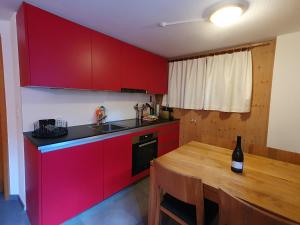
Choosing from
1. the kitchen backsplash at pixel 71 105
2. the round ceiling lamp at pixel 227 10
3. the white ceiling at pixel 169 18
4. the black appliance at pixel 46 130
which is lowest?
the black appliance at pixel 46 130

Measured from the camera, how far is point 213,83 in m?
2.47

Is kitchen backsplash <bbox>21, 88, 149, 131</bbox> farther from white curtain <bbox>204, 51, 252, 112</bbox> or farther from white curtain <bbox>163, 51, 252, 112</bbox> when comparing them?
white curtain <bbox>204, 51, 252, 112</bbox>

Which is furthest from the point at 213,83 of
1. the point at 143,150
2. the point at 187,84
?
the point at 143,150

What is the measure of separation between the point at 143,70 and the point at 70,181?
1809mm

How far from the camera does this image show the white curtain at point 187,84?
261cm

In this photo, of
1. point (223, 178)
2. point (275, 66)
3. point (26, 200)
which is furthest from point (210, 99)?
point (26, 200)

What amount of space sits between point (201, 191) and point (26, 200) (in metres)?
1.83

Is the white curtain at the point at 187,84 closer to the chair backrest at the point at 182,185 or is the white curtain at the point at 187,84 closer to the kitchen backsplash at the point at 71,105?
the kitchen backsplash at the point at 71,105

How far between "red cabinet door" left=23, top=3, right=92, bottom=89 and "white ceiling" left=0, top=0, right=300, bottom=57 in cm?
10

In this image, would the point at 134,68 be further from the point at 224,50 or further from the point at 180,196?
the point at 180,196

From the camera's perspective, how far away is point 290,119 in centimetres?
186

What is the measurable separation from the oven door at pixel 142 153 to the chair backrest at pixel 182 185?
110 centimetres

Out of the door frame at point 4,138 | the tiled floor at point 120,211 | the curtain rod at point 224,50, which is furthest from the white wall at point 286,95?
the door frame at point 4,138

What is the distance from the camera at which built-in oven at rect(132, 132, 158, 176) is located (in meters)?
2.16
